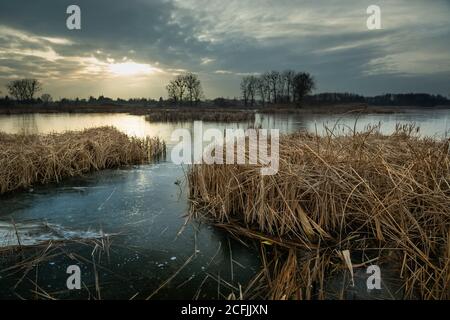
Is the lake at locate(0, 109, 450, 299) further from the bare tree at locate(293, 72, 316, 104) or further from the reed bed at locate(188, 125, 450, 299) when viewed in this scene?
the bare tree at locate(293, 72, 316, 104)

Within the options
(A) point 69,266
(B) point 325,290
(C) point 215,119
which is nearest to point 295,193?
(B) point 325,290

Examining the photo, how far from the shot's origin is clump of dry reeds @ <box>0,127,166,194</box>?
264 inches

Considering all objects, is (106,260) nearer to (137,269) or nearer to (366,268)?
(137,269)

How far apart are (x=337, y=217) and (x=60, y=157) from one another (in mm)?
6980

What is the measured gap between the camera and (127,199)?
604cm

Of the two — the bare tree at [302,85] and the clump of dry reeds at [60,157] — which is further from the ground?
the bare tree at [302,85]

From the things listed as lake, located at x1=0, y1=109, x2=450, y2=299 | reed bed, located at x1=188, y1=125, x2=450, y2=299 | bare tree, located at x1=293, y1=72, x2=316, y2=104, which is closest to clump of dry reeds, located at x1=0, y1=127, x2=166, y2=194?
lake, located at x1=0, y1=109, x2=450, y2=299

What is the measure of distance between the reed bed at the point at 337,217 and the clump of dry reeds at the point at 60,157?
4.20 meters

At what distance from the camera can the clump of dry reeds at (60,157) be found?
670 centimetres

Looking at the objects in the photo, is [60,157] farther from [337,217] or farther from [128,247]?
[337,217]

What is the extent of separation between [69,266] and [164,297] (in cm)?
132

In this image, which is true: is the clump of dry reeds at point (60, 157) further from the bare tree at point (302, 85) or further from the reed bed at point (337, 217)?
the bare tree at point (302, 85)

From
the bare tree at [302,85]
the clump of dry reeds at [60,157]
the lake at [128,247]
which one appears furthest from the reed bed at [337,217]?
the bare tree at [302,85]

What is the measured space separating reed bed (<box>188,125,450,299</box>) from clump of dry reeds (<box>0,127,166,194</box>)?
420cm
